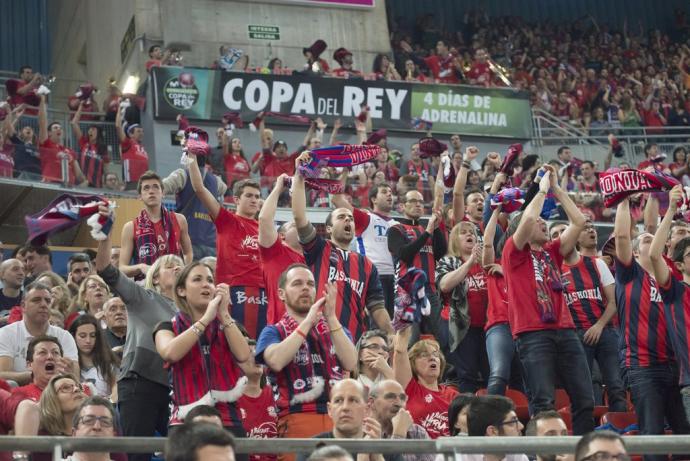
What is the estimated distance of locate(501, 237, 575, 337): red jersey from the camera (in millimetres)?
8055

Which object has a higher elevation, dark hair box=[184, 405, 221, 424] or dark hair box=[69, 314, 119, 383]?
dark hair box=[69, 314, 119, 383]

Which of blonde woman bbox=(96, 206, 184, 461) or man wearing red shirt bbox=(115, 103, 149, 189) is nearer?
blonde woman bbox=(96, 206, 184, 461)

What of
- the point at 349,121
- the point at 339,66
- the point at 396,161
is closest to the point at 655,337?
the point at 396,161

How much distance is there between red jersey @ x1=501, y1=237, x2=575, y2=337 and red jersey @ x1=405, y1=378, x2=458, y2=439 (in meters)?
0.76

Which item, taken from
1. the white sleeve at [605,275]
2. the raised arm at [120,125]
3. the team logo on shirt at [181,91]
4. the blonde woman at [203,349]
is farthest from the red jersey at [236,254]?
the team logo on shirt at [181,91]

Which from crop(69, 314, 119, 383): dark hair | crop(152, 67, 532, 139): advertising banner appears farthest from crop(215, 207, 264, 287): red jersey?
crop(152, 67, 532, 139): advertising banner

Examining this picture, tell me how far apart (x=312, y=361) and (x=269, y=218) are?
5.08 feet

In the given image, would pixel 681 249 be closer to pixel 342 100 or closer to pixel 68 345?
pixel 68 345

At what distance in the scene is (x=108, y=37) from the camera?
21.4 metres

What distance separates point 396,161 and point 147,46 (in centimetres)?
508

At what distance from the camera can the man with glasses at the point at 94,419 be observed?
5.85m

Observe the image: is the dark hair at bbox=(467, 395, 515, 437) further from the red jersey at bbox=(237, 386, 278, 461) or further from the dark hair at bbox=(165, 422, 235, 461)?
the dark hair at bbox=(165, 422, 235, 461)

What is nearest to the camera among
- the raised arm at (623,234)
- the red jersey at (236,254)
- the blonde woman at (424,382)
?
the blonde woman at (424,382)

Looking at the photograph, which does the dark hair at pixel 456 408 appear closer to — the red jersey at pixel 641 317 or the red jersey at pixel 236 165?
the red jersey at pixel 641 317
